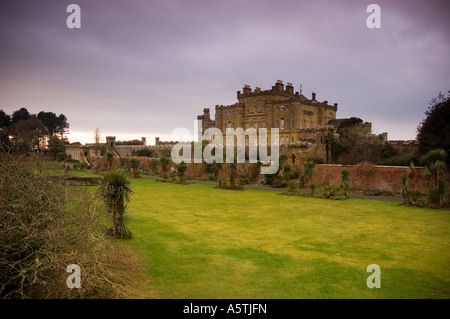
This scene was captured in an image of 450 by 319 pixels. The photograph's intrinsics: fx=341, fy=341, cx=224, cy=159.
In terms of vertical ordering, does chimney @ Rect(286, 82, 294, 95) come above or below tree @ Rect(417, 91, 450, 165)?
above

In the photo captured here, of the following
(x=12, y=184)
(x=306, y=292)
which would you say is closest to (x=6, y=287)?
(x=12, y=184)

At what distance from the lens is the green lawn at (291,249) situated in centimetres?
645

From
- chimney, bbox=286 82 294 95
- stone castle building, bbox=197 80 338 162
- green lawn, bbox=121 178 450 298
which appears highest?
chimney, bbox=286 82 294 95

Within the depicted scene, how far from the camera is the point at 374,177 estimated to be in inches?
799

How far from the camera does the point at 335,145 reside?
91.2ft

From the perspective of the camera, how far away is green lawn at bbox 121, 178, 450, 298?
21.2 ft

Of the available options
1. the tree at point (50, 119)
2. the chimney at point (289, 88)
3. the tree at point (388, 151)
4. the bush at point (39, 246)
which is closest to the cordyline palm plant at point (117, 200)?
the bush at point (39, 246)

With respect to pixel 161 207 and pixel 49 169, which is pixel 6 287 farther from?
pixel 161 207

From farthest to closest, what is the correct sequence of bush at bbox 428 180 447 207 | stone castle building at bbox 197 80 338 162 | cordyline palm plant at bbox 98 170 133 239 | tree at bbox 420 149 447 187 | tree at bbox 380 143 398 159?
stone castle building at bbox 197 80 338 162, tree at bbox 380 143 398 159, tree at bbox 420 149 447 187, bush at bbox 428 180 447 207, cordyline palm plant at bbox 98 170 133 239

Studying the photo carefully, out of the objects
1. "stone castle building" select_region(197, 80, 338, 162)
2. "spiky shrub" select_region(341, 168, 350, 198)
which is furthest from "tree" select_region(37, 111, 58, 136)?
"spiky shrub" select_region(341, 168, 350, 198)

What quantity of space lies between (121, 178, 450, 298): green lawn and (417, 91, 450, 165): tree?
8.22 meters

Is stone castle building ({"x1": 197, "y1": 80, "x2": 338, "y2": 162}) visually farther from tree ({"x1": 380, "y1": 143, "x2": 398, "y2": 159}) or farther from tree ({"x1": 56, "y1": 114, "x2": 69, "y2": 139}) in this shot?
tree ({"x1": 56, "y1": 114, "x2": 69, "y2": 139})
